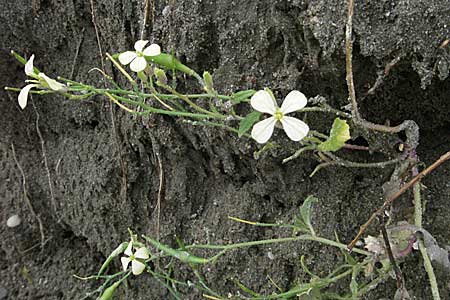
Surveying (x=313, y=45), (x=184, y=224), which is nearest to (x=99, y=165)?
(x=184, y=224)

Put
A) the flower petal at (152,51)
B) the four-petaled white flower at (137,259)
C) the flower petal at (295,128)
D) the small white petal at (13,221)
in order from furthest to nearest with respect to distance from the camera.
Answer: the small white petal at (13,221) < the four-petaled white flower at (137,259) < the flower petal at (152,51) < the flower petal at (295,128)

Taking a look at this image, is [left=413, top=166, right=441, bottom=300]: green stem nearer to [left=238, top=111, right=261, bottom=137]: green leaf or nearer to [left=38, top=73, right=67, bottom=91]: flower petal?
[left=238, top=111, right=261, bottom=137]: green leaf

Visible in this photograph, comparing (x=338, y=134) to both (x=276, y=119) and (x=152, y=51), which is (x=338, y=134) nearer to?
(x=276, y=119)

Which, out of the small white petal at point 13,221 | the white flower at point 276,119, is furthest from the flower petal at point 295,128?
the small white petal at point 13,221

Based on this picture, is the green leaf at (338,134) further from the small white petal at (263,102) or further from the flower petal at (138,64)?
the flower petal at (138,64)

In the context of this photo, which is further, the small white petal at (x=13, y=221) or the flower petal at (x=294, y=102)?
the small white petal at (x=13, y=221)

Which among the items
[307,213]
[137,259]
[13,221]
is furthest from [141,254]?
[13,221]
